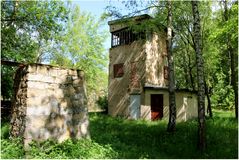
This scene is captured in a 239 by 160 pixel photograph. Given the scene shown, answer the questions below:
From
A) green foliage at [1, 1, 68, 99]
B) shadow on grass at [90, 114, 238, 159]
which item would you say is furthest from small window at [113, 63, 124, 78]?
shadow on grass at [90, 114, 238, 159]

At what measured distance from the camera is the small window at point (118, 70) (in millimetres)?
27631

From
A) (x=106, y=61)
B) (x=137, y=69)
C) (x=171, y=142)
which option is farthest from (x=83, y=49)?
(x=171, y=142)

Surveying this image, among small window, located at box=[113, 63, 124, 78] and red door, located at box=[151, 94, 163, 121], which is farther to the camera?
small window, located at box=[113, 63, 124, 78]

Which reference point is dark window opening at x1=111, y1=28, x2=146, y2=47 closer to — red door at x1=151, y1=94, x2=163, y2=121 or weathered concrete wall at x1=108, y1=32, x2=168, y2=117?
weathered concrete wall at x1=108, y1=32, x2=168, y2=117

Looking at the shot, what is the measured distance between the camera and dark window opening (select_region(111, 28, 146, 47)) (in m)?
26.8

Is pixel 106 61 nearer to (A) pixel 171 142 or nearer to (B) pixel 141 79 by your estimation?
(B) pixel 141 79

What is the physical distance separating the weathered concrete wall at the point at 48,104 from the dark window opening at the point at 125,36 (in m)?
14.9

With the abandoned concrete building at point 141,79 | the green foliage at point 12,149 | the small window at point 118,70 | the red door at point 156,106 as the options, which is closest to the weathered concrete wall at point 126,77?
the abandoned concrete building at point 141,79

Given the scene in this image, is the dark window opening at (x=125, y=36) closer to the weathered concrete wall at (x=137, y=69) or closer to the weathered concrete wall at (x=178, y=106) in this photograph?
the weathered concrete wall at (x=137, y=69)

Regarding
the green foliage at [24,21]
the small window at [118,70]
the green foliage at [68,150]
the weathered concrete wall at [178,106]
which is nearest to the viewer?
the green foliage at [68,150]

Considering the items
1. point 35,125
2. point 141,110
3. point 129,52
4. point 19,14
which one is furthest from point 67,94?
point 129,52

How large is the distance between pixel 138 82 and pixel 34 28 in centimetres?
1021

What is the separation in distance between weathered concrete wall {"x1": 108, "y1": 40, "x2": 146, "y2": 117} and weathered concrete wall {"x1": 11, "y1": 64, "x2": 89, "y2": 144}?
Result: 44.8 ft

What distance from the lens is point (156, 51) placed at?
26.9m
